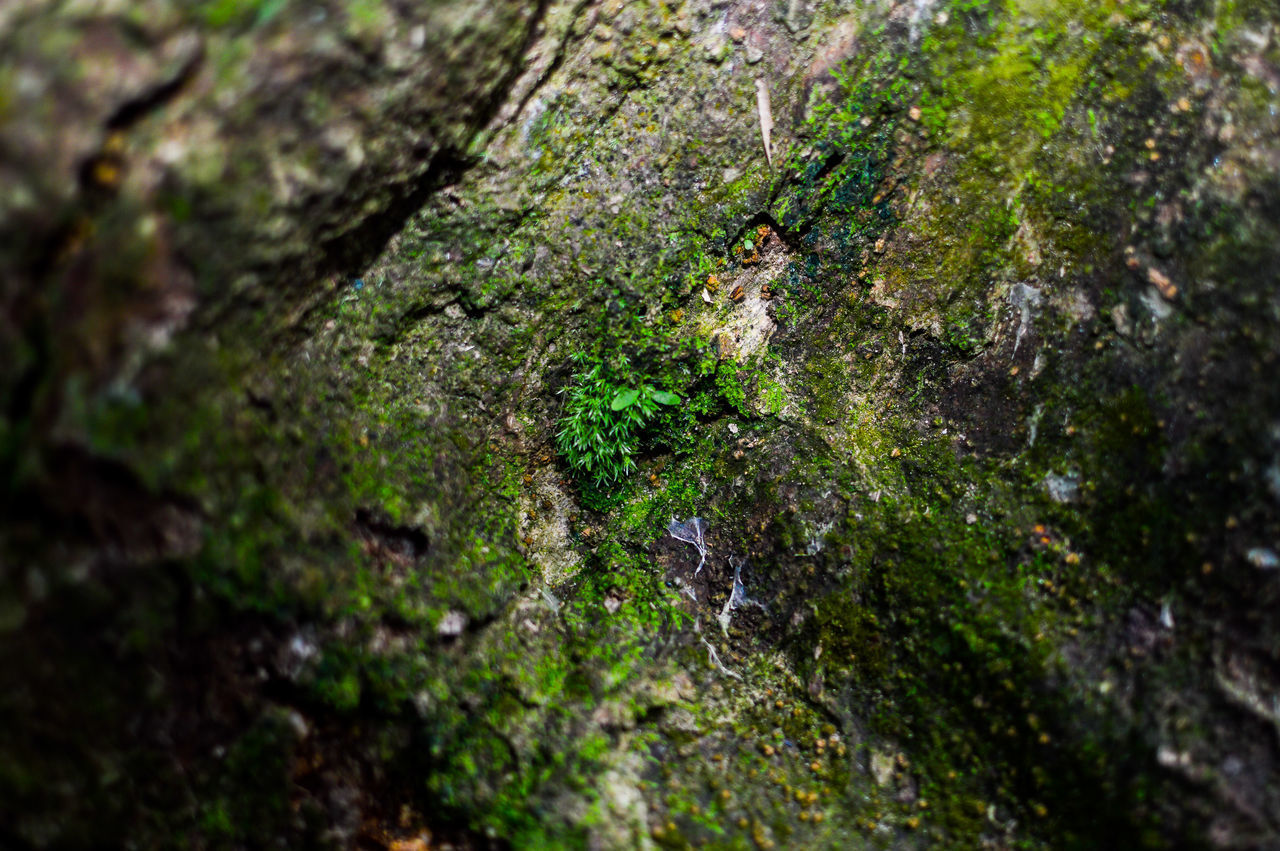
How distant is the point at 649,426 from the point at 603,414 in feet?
0.96

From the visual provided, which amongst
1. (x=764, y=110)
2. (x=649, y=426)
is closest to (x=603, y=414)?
→ (x=649, y=426)

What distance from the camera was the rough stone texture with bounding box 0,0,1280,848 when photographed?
Answer: 2.51 meters

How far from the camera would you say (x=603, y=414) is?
150 inches

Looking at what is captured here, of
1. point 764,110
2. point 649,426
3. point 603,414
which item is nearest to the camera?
point 764,110

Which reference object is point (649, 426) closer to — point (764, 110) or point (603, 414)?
point (603, 414)

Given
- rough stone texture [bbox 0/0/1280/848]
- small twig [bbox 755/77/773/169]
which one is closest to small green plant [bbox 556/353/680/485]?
rough stone texture [bbox 0/0/1280/848]

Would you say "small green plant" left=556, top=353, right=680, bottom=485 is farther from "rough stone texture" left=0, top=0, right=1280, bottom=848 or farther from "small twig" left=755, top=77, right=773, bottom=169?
"small twig" left=755, top=77, right=773, bottom=169

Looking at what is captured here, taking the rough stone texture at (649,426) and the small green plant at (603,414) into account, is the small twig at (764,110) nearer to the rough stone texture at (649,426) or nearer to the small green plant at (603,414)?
the rough stone texture at (649,426)

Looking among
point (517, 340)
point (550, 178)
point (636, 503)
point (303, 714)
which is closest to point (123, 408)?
point (303, 714)

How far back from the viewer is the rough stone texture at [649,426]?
8.23 ft

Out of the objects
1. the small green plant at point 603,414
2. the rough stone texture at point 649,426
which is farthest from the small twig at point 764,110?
the small green plant at point 603,414

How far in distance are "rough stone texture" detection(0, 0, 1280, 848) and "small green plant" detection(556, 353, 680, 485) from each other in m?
0.09

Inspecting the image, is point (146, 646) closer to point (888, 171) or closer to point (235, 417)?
point (235, 417)

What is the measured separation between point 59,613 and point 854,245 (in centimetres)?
402
